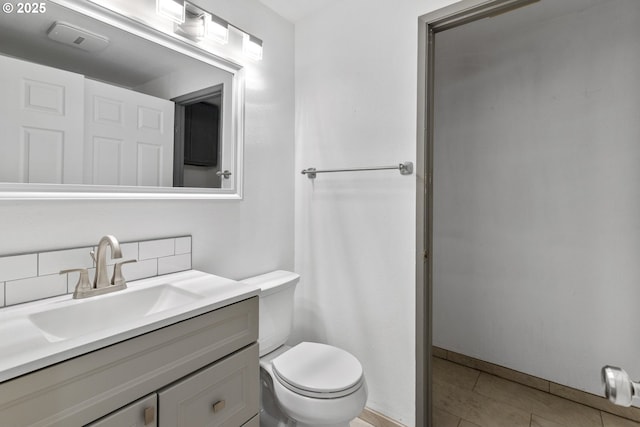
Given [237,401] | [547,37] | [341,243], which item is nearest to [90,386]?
[237,401]

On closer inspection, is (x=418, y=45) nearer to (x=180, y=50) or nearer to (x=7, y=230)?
(x=180, y=50)

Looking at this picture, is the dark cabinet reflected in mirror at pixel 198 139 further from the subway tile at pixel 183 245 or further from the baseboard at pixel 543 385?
the baseboard at pixel 543 385

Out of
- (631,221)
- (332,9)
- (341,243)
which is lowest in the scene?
(341,243)

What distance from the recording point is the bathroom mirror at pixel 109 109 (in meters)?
0.97

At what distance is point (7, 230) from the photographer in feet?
3.16

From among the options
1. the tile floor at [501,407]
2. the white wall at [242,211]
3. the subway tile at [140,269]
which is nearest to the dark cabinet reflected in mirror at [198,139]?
the white wall at [242,211]

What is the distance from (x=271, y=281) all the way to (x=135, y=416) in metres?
0.82

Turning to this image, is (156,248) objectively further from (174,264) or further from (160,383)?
(160,383)

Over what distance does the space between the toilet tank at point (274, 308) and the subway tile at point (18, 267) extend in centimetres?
80

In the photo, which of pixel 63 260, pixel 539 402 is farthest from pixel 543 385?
pixel 63 260

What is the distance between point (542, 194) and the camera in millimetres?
1884

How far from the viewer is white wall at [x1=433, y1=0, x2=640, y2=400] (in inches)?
65.7

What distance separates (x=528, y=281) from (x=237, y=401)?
1.82 m

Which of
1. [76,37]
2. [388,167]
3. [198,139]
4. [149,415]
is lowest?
[149,415]
